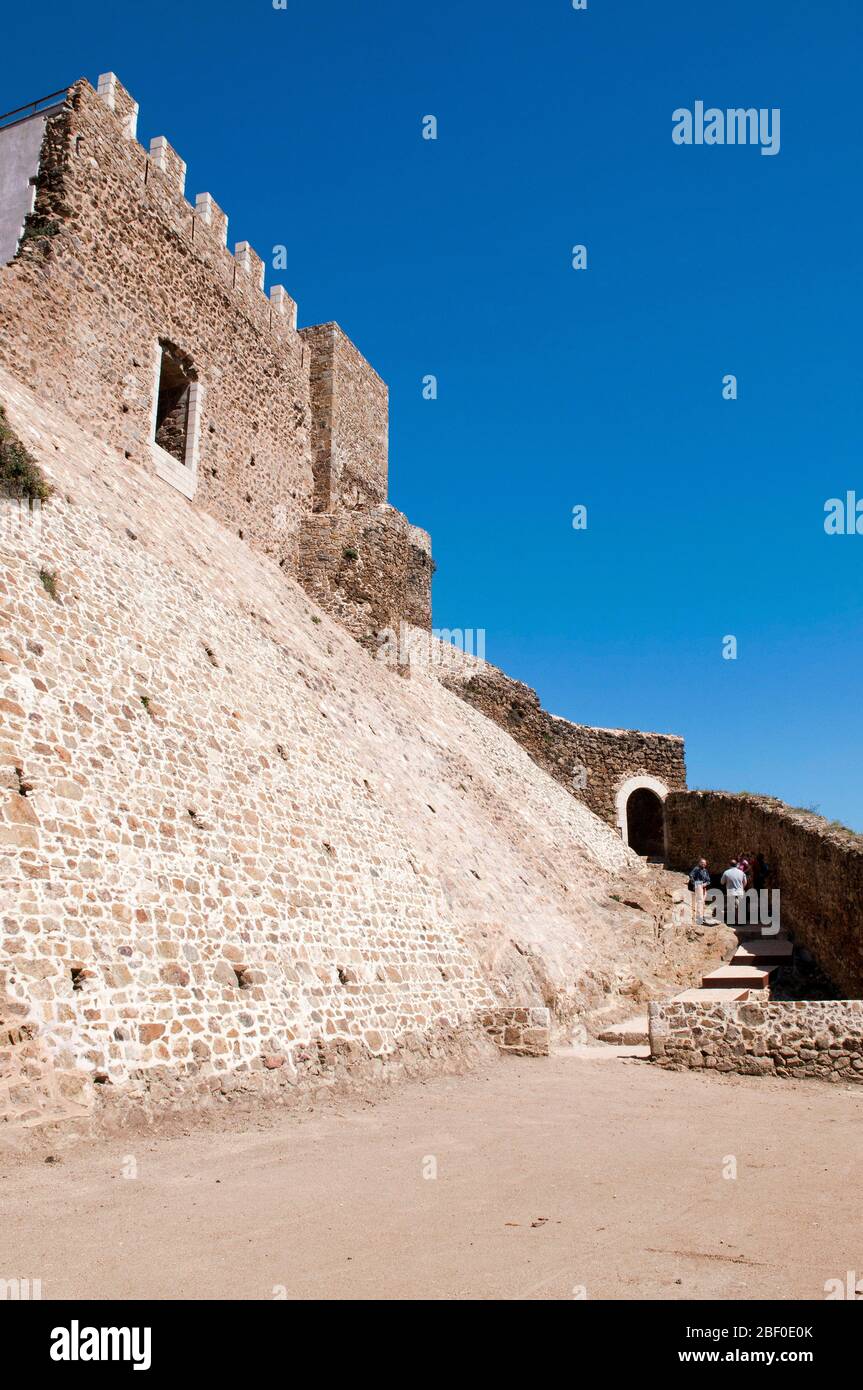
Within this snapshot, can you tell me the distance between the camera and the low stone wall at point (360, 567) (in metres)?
16.0

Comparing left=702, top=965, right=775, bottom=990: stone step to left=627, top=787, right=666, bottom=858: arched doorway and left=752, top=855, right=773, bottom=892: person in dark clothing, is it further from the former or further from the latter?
left=627, top=787, right=666, bottom=858: arched doorway

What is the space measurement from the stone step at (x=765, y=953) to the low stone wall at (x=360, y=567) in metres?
7.59

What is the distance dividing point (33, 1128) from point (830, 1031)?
22.4ft

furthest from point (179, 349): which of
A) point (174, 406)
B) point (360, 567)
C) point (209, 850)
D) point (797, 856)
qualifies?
point (797, 856)

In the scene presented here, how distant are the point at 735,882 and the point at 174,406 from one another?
1220 cm

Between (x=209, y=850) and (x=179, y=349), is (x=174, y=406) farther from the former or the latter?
(x=209, y=850)

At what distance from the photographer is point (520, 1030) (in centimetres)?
996

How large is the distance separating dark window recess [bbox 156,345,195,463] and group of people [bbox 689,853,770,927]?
11602 millimetres

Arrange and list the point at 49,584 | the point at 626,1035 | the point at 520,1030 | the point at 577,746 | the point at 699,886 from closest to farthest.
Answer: the point at 49,584 → the point at 520,1030 → the point at 626,1035 → the point at 699,886 → the point at 577,746

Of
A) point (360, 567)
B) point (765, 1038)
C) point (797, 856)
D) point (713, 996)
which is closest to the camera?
point (765, 1038)

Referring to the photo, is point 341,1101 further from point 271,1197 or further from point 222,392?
point 222,392

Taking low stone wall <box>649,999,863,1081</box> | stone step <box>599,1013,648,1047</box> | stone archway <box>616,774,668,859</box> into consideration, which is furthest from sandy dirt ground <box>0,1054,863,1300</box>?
stone archway <box>616,774,668,859</box>

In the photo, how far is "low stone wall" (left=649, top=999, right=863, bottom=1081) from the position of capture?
8.64 meters

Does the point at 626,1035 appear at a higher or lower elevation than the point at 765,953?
lower
